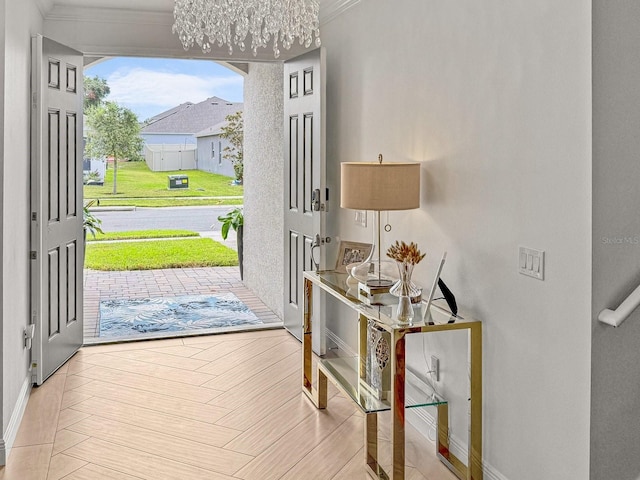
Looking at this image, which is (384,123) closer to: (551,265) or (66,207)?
(551,265)

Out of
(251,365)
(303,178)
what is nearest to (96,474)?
(251,365)

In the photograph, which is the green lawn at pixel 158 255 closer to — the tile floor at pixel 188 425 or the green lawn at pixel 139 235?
the green lawn at pixel 139 235

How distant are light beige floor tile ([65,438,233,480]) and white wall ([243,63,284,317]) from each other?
2.86 m

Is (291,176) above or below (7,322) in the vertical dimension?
above

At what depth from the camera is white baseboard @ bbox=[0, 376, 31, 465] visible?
3006 millimetres

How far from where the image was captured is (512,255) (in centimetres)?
253

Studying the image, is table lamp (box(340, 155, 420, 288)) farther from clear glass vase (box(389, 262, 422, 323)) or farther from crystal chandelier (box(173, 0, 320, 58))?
crystal chandelier (box(173, 0, 320, 58))

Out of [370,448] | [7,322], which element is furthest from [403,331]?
[7,322]

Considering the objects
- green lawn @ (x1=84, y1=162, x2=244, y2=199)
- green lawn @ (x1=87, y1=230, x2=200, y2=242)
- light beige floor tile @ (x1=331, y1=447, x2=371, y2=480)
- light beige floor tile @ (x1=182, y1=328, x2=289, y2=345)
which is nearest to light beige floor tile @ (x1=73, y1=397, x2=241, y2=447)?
light beige floor tile @ (x1=331, y1=447, x2=371, y2=480)

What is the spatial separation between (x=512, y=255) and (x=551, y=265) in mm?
253

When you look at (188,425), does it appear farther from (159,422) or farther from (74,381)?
(74,381)

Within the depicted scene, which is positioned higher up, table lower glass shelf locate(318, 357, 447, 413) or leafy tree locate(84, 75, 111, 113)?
leafy tree locate(84, 75, 111, 113)

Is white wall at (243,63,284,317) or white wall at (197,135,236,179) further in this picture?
white wall at (197,135,236,179)

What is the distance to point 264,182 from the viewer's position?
6.59 meters
